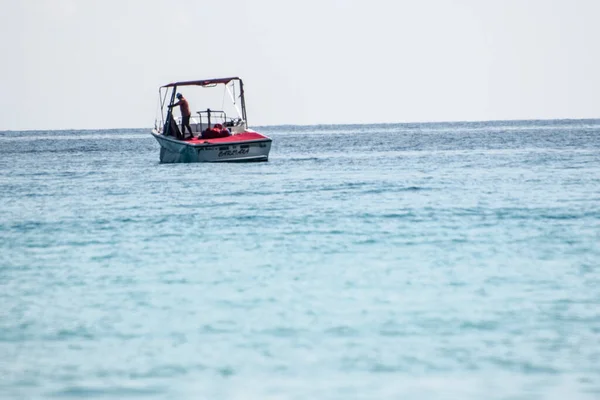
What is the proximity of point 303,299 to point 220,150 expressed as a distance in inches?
1037

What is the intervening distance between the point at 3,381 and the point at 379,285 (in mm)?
6016

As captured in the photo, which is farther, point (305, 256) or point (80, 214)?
point (80, 214)

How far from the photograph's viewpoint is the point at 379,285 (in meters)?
14.4

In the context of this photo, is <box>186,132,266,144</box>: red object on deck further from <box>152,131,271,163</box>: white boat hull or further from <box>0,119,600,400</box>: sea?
<box>0,119,600,400</box>: sea

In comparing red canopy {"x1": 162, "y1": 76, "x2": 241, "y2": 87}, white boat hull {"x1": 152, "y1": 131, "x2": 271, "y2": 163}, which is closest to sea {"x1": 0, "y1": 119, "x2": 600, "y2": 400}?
white boat hull {"x1": 152, "y1": 131, "x2": 271, "y2": 163}

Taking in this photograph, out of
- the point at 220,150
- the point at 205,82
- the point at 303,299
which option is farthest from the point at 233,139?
the point at 303,299

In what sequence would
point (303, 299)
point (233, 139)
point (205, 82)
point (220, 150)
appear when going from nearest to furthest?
point (303, 299)
point (220, 150)
point (233, 139)
point (205, 82)

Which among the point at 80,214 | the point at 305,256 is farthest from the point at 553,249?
the point at 80,214

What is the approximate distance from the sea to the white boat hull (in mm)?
11217

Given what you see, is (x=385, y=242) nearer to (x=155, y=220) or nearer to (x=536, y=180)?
(x=155, y=220)

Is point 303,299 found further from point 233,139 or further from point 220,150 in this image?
point 233,139

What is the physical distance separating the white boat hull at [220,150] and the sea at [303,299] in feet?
36.8

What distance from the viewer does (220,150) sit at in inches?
1554

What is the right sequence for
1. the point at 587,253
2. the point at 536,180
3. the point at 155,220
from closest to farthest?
1. the point at 587,253
2. the point at 155,220
3. the point at 536,180
